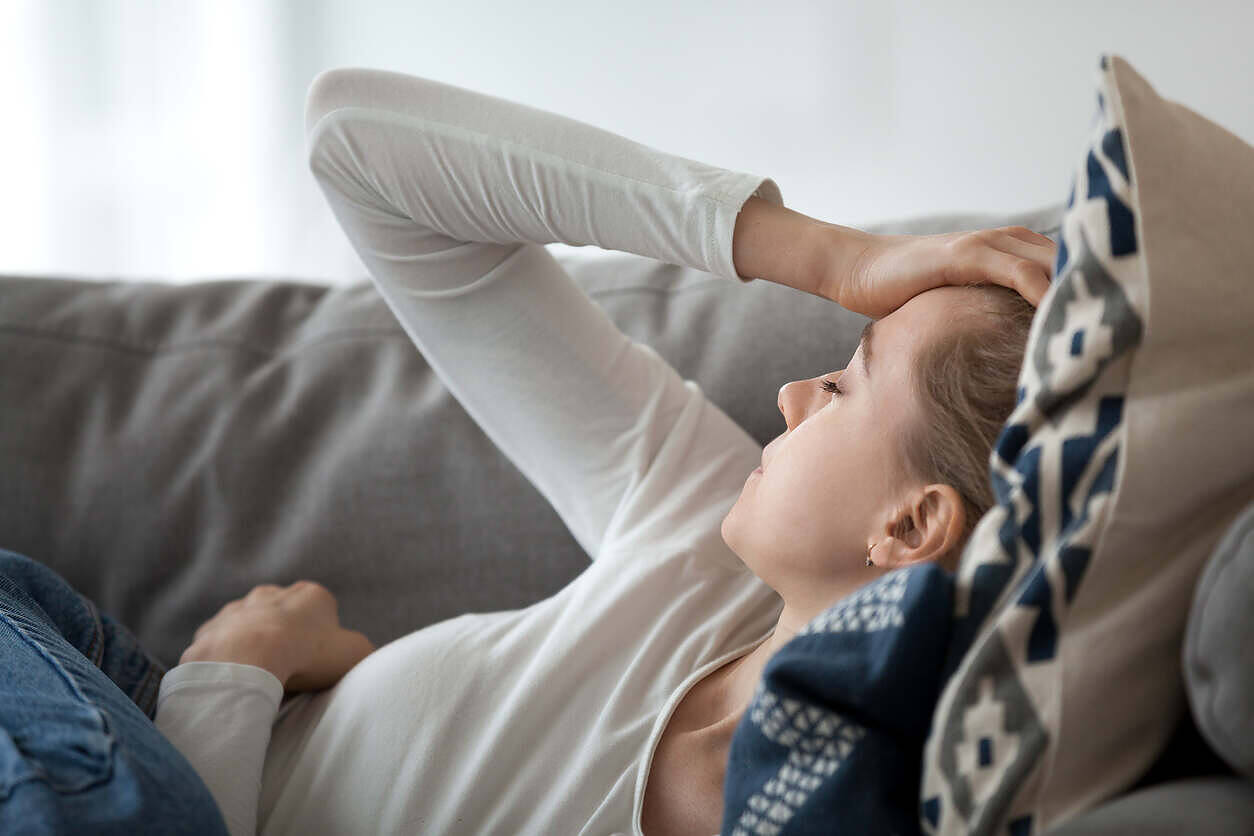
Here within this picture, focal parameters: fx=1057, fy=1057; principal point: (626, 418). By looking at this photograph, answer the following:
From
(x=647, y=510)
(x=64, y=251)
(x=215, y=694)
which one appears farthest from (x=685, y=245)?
(x=64, y=251)

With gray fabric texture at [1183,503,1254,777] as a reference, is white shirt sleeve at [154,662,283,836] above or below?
below

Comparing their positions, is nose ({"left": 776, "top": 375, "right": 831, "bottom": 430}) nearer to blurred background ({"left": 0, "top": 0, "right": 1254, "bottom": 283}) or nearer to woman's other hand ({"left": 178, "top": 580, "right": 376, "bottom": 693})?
woman's other hand ({"left": 178, "top": 580, "right": 376, "bottom": 693})

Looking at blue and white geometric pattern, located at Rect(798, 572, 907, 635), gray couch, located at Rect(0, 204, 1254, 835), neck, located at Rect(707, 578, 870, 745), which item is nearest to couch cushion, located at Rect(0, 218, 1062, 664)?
gray couch, located at Rect(0, 204, 1254, 835)

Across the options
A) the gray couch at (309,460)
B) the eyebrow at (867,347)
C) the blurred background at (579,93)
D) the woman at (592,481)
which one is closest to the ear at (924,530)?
the woman at (592,481)

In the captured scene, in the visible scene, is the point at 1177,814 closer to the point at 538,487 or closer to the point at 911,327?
the point at 911,327

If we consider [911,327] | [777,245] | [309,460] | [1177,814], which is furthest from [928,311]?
[309,460]

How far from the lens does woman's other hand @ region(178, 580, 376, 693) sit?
100 centimetres

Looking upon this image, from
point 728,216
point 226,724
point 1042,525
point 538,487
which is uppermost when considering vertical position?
point 728,216

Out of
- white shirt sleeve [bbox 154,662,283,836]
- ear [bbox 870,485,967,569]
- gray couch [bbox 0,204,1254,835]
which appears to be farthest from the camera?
gray couch [bbox 0,204,1254,835]

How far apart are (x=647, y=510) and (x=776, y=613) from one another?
0.54 ft

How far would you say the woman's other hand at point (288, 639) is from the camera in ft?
3.28

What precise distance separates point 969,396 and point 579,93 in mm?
1568

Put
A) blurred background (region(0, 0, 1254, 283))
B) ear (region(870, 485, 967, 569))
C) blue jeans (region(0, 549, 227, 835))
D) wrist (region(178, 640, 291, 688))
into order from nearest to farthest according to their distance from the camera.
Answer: blue jeans (region(0, 549, 227, 835)) → ear (region(870, 485, 967, 569)) → wrist (region(178, 640, 291, 688)) → blurred background (region(0, 0, 1254, 283))

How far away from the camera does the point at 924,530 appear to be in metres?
0.79
